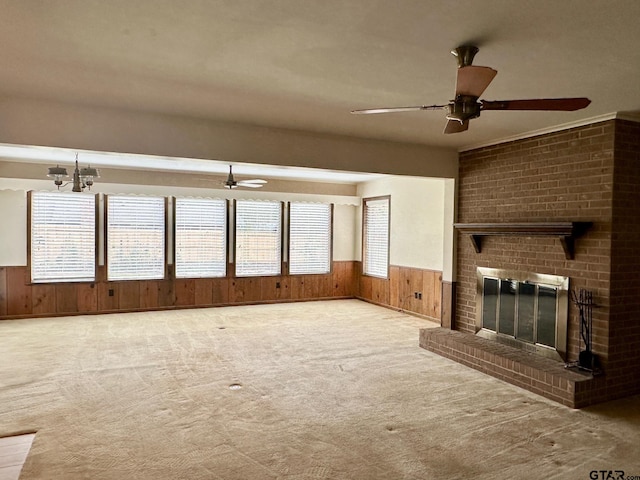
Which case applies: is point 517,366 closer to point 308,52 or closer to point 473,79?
point 473,79

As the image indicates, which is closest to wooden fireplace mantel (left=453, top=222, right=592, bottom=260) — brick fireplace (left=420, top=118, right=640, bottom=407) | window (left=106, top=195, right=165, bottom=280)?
brick fireplace (left=420, top=118, right=640, bottom=407)

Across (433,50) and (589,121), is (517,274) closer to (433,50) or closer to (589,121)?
(589,121)

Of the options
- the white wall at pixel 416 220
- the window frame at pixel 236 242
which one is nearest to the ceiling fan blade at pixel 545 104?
the white wall at pixel 416 220

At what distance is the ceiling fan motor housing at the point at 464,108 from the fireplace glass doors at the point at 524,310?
2.74 m

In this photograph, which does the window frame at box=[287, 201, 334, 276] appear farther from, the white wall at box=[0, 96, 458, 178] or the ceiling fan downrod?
the ceiling fan downrod

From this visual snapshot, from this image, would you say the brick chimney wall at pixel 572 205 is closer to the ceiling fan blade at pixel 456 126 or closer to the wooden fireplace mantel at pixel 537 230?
the wooden fireplace mantel at pixel 537 230

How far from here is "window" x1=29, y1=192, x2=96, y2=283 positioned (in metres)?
7.33

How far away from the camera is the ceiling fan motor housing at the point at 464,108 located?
8.69 feet

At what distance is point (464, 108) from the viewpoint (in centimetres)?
266

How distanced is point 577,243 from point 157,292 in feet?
22.3

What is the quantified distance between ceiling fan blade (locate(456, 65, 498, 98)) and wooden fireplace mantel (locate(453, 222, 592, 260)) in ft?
7.81

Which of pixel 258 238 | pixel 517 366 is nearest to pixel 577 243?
pixel 517 366

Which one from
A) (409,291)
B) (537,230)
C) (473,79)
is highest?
(473,79)

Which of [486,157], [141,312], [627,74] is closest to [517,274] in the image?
[486,157]
